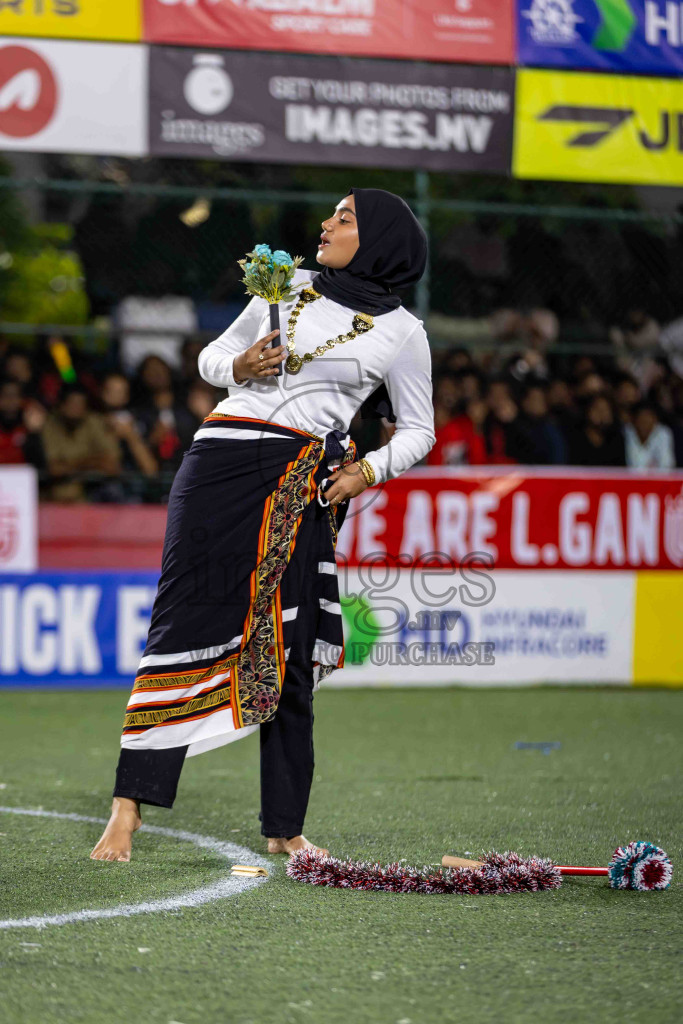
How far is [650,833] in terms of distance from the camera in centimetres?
457

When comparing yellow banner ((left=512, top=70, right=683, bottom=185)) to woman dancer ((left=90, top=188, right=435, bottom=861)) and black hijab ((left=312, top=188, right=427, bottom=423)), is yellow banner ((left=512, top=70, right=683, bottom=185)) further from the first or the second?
woman dancer ((left=90, top=188, right=435, bottom=861))

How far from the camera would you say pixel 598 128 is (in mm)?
9391

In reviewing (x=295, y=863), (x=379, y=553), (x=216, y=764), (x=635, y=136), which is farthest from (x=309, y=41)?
(x=295, y=863)

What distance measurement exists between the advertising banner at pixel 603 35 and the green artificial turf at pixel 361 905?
4.98 metres

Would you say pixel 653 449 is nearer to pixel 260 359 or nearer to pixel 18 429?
pixel 18 429

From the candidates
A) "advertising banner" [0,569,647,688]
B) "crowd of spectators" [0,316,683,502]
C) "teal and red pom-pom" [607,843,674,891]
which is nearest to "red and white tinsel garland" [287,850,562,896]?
"teal and red pom-pom" [607,843,674,891]

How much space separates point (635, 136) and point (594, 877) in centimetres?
674

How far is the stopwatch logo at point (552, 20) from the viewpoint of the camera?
9273mm

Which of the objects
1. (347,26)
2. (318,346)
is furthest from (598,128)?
(318,346)

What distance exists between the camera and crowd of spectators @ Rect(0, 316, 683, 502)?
939cm

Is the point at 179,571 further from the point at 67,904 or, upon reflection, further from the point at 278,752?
the point at 67,904

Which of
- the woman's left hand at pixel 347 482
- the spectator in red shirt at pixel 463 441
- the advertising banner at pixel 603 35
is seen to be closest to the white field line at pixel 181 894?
the woman's left hand at pixel 347 482

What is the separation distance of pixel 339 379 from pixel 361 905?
5.07 feet

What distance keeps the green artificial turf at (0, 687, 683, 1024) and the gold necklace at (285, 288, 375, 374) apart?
1.50 meters
